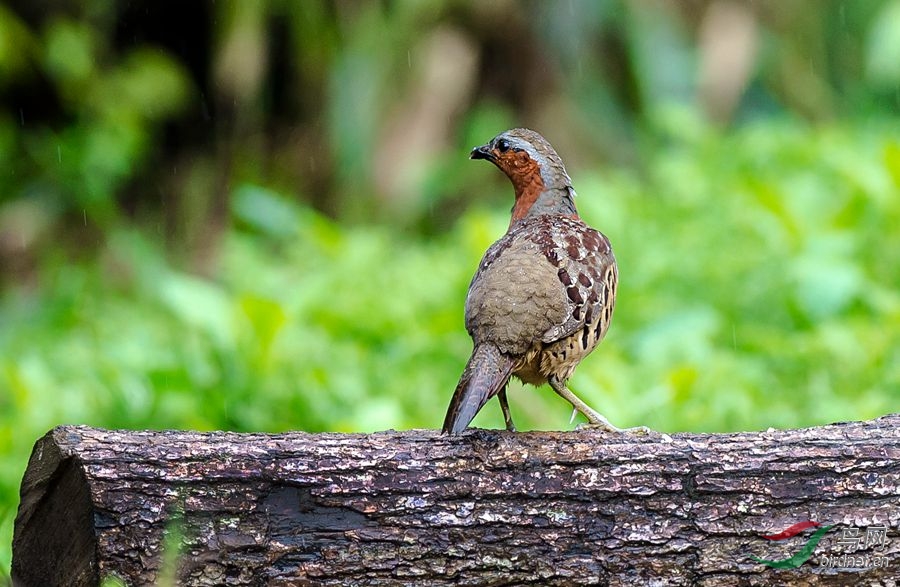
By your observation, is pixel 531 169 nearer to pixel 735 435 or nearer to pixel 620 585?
pixel 735 435

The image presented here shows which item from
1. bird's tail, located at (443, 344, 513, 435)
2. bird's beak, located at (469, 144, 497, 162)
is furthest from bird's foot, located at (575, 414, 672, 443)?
bird's beak, located at (469, 144, 497, 162)

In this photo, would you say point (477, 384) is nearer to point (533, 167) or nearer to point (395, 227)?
point (533, 167)

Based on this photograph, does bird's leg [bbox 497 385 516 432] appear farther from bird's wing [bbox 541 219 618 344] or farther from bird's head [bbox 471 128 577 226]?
bird's head [bbox 471 128 577 226]

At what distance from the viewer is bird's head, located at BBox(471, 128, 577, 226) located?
4.39 meters

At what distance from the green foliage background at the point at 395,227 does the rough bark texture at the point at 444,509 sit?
1.34m

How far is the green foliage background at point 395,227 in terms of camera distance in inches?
236

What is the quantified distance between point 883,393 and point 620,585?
2858 mm

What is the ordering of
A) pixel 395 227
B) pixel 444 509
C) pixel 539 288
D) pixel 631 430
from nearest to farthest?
pixel 444 509 < pixel 631 430 < pixel 539 288 < pixel 395 227

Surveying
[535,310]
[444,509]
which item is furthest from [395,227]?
[444,509]

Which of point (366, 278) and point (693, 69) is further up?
point (693, 69)

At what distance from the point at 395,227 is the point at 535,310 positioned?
680 centimetres

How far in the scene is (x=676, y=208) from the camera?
8852 millimetres

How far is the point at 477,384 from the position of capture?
347 cm

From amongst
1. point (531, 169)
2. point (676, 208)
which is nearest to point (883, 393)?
point (531, 169)
